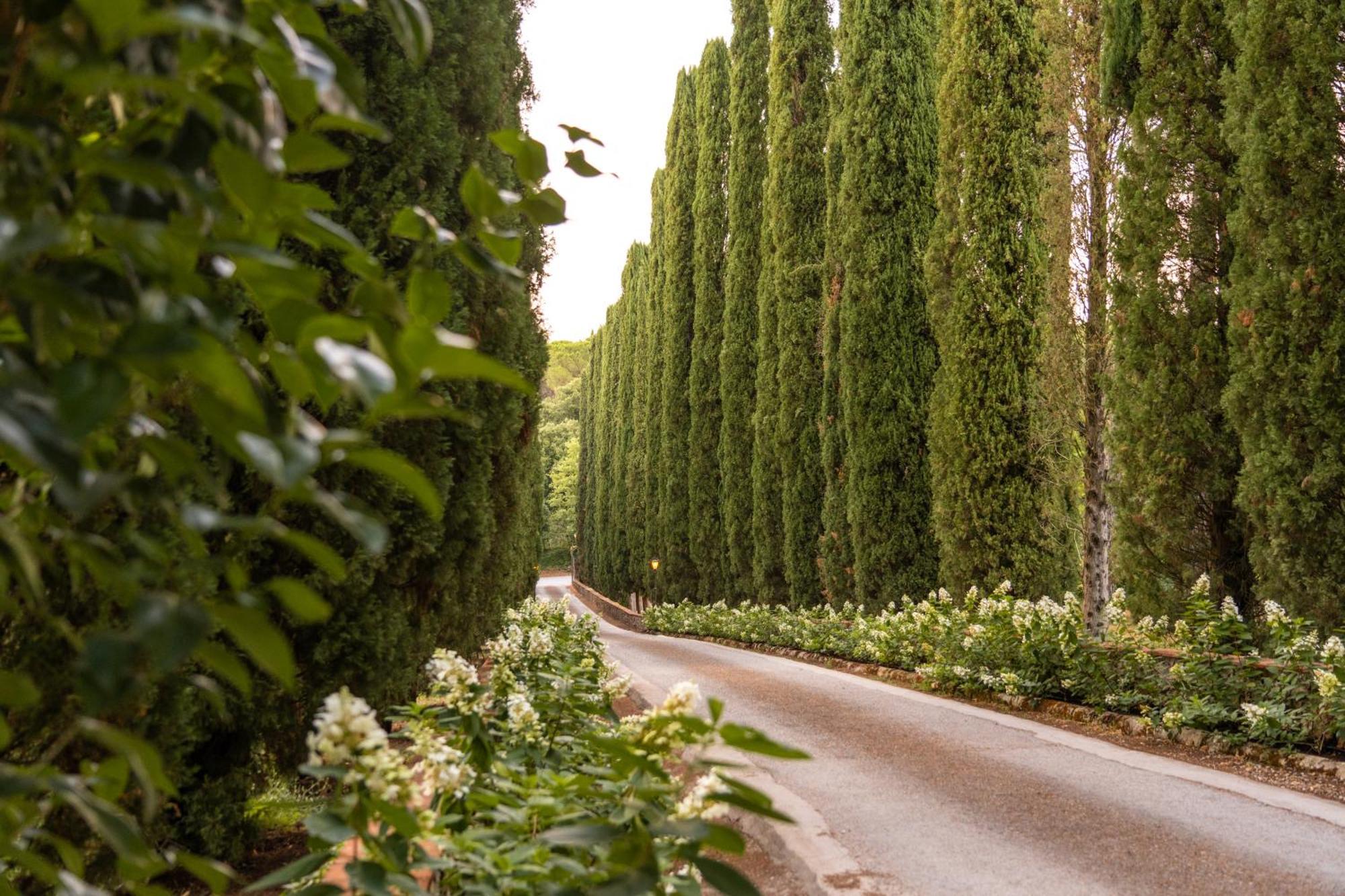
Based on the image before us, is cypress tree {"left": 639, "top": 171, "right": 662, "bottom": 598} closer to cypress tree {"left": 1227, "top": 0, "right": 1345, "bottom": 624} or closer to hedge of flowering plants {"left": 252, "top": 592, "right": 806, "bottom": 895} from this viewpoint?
cypress tree {"left": 1227, "top": 0, "right": 1345, "bottom": 624}

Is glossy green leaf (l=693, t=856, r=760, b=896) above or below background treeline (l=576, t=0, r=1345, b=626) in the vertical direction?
below

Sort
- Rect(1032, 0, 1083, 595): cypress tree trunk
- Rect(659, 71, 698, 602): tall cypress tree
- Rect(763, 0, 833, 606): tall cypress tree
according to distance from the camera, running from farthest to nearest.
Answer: Rect(659, 71, 698, 602): tall cypress tree → Rect(763, 0, 833, 606): tall cypress tree → Rect(1032, 0, 1083, 595): cypress tree trunk

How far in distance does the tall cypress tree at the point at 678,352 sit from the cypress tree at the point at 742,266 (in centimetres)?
316

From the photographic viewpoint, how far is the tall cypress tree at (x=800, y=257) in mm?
16406

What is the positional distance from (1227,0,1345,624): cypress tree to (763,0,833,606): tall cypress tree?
9.70 metres

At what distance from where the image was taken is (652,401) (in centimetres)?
2723

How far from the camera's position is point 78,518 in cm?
56

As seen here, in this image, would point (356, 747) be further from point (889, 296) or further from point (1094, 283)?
point (889, 296)

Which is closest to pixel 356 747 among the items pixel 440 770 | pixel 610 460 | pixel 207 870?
pixel 440 770

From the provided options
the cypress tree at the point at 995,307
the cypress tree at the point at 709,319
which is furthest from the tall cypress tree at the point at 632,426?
the cypress tree at the point at 995,307

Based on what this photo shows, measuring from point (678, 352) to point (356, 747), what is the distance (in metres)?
23.4

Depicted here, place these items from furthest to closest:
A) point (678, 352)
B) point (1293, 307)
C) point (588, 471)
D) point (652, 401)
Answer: point (588, 471) → point (652, 401) → point (678, 352) → point (1293, 307)

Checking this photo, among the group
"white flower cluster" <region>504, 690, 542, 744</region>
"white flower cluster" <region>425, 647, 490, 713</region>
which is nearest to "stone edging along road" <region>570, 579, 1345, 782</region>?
"white flower cluster" <region>504, 690, 542, 744</region>

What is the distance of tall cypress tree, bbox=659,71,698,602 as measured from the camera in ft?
78.2
